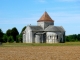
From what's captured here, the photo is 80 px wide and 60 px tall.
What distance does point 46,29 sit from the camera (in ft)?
333

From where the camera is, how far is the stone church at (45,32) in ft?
323

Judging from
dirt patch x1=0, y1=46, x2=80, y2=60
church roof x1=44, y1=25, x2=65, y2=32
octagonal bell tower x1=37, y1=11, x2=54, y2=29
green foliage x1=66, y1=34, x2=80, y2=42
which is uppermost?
octagonal bell tower x1=37, y1=11, x2=54, y2=29

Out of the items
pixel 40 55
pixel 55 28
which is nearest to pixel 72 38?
pixel 55 28

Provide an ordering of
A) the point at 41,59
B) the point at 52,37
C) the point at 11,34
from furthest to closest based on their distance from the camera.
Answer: the point at 11,34 < the point at 52,37 < the point at 41,59

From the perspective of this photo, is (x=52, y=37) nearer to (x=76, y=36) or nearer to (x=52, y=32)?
(x=52, y=32)

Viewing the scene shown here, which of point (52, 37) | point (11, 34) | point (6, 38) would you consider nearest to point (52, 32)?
point (52, 37)

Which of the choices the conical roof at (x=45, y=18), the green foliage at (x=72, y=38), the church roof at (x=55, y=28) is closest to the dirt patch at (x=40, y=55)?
the church roof at (x=55, y=28)

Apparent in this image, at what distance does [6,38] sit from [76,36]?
41916 mm

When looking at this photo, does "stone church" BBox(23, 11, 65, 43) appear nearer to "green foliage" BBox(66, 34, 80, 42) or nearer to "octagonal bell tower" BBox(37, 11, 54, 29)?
"octagonal bell tower" BBox(37, 11, 54, 29)

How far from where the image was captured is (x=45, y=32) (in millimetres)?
101250

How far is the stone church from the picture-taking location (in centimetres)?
9850

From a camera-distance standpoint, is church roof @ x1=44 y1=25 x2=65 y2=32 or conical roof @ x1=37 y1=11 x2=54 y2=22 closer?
church roof @ x1=44 y1=25 x2=65 y2=32

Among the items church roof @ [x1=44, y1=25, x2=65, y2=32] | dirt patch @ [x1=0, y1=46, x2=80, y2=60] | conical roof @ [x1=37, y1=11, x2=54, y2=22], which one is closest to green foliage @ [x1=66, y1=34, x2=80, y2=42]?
conical roof @ [x1=37, y1=11, x2=54, y2=22]

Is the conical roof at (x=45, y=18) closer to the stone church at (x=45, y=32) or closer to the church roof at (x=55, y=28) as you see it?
the stone church at (x=45, y=32)
